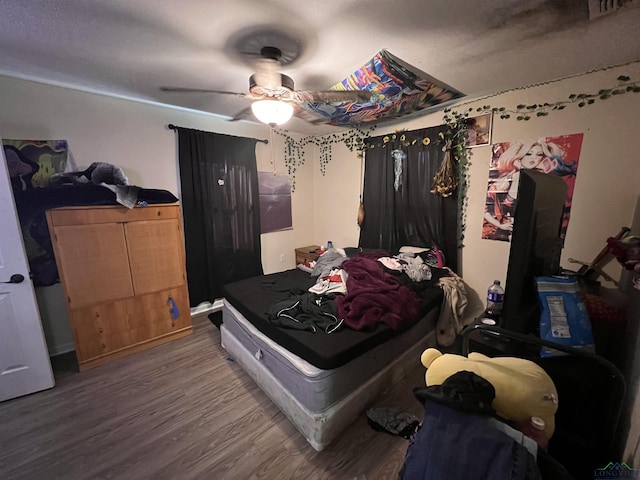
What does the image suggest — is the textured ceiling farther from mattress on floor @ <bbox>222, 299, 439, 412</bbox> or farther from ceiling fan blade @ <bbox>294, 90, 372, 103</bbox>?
mattress on floor @ <bbox>222, 299, 439, 412</bbox>

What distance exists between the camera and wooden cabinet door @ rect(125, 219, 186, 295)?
235 cm

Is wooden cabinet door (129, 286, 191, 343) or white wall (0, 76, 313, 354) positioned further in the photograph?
wooden cabinet door (129, 286, 191, 343)

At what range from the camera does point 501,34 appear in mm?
1481

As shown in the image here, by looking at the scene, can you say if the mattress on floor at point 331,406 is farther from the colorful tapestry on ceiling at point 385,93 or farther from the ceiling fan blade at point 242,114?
the ceiling fan blade at point 242,114

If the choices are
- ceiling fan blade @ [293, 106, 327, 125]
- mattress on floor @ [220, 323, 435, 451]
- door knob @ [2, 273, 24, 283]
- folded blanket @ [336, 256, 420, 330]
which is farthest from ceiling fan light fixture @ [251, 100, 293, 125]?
door knob @ [2, 273, 24, 283]

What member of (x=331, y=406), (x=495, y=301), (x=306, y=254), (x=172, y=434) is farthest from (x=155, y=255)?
(x=495, y=301)

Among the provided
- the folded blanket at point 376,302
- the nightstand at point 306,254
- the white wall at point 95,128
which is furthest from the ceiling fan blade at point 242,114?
the folded blanket at point 376,302

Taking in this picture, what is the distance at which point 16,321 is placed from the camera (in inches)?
72.8

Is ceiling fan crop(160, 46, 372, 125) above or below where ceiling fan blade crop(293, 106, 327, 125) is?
below

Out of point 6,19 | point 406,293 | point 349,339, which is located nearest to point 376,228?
point 406,293

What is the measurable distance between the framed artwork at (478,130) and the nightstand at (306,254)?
229 cm

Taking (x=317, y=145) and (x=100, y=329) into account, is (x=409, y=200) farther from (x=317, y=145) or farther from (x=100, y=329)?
→ (x=100, y=329)

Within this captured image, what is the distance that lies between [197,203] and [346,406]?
2.62 m

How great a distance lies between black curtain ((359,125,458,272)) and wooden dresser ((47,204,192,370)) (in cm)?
230
